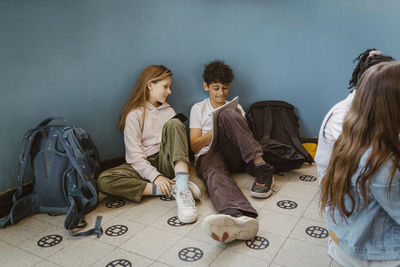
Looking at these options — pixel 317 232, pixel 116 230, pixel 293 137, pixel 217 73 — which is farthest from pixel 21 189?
pixel 293 137

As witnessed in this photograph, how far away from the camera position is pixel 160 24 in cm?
214

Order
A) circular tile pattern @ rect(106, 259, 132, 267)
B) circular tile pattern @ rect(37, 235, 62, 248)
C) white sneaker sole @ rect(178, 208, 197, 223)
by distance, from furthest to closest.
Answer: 1. white sneaker sole @ rect(178, 208, 197, 223)
2. circular tile pattern @ rect(37, 235, 62, 248)
3. circular tile pattern @ rect(106, 259, 132, 267)

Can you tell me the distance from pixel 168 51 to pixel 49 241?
1325mm

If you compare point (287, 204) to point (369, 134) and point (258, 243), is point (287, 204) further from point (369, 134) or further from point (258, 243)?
point (369, 134)

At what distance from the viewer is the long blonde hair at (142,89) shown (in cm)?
202

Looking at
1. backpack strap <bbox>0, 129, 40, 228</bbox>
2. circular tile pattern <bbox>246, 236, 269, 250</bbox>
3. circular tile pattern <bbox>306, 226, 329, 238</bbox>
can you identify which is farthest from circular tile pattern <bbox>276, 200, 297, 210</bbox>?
backpack strap <bbox>0, 129, 40, 228</bbox>

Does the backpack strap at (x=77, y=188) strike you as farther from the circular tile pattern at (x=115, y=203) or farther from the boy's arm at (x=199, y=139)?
the boy's arm at (x=199, y=139)

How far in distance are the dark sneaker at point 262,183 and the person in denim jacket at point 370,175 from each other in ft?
2.60

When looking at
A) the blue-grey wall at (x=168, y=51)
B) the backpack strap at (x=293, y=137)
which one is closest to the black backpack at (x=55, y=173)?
the blue-grey wall at (x=168, y=51)

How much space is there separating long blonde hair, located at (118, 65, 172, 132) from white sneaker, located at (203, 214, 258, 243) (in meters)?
0.89

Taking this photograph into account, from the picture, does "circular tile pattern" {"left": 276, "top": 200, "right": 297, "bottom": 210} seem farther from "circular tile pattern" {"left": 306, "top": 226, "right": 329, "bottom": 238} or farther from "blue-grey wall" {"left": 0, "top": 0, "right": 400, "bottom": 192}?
"blue-grey wall" {"left": 0, "top": 0, "right": 400, "bottom": 192}

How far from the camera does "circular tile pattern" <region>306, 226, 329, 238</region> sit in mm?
1450

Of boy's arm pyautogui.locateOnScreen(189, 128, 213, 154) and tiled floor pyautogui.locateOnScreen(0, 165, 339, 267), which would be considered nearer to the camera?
tiled floor pyautogui.locateOnScreen(0, 165, 339, 267)

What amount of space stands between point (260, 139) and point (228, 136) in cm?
43
